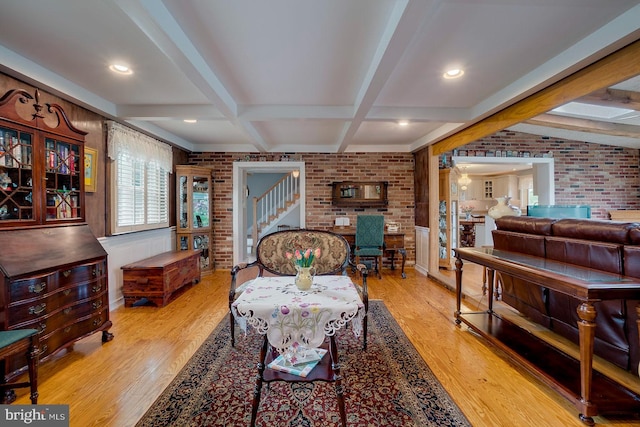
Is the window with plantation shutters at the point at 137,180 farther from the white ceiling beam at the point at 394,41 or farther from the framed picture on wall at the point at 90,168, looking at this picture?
the white ceiling beam at the point at 394,41

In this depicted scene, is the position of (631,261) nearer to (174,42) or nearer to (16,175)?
(174,42)

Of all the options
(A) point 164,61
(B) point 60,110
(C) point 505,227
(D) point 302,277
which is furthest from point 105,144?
(C) point 505,227

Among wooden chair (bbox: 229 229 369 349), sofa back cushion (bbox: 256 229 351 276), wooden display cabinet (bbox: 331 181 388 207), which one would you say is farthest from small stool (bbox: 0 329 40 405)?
wooden display cabinet (bbox: 331 181 388 207)

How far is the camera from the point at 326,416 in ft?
5.57

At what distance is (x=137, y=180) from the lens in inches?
159

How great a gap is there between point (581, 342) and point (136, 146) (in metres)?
4.92

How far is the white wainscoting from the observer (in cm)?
349

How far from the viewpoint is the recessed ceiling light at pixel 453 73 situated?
2492mm

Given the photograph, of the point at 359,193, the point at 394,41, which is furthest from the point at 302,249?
the point at 359,193

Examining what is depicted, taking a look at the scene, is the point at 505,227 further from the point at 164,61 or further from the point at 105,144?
the point at 105,144

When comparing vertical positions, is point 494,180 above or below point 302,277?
above

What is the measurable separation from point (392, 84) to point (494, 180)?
28.3 ft
